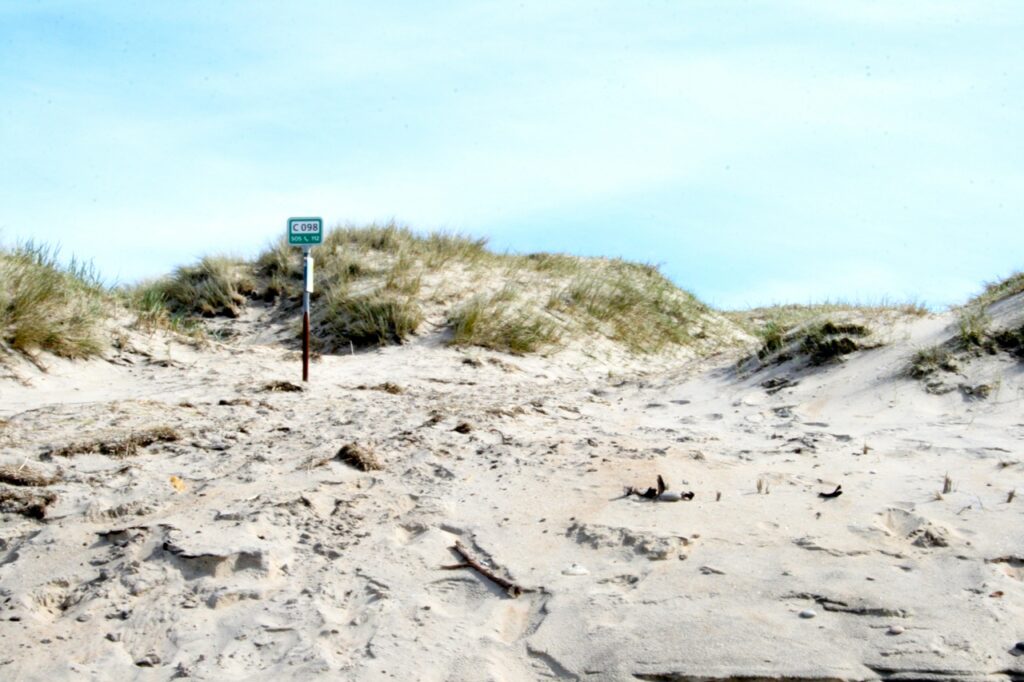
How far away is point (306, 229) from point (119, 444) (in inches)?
131

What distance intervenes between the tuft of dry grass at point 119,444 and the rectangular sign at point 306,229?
2983 millimetres

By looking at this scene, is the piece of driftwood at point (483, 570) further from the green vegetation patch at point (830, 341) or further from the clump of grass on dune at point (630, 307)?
the clump of grass on dune at point (630, 307)

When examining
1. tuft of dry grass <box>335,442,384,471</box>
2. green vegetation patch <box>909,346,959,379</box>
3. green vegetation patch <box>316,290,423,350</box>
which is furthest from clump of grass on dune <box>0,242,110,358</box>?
green vegetation patch <box>909,346,959,379</box>

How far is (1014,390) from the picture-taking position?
22.7 ft

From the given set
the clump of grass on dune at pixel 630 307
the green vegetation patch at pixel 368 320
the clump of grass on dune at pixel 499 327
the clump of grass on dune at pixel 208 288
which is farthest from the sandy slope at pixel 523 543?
the clump of grass on dune at pixel 208 288

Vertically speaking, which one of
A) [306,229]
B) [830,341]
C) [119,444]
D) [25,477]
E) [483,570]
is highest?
[306,229]

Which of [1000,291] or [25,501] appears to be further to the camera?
[1000,291]

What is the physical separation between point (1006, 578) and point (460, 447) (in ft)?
9.64

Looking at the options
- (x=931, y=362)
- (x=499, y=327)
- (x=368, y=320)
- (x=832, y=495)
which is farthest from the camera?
(x=368, y=320)

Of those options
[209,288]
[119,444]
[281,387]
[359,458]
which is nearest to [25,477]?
[119,444]

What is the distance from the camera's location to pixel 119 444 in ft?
19.6

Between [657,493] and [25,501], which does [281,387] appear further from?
[657,493]

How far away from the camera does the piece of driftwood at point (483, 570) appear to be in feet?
14.0

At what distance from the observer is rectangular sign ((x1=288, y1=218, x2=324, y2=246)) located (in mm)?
8883
